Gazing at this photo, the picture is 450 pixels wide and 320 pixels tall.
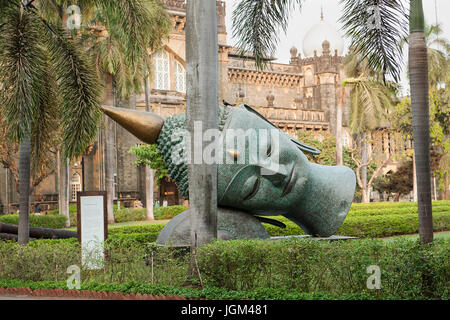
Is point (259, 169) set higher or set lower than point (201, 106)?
lower

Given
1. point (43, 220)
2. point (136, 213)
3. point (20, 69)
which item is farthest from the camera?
point (136, 213)

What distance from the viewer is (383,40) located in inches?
353

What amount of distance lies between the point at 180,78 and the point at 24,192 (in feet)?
106

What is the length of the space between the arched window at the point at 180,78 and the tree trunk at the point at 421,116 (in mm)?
34614

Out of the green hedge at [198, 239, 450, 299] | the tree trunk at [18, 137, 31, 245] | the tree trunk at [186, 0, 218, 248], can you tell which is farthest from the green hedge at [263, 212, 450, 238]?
the green hedge at [198, 239, 450, 299]

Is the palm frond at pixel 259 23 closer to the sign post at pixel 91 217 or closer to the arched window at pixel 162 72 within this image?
the sign post at pixel 91 217

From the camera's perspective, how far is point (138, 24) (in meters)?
11.3

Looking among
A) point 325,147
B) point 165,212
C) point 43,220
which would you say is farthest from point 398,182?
point 43,220

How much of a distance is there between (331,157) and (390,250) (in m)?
36.0

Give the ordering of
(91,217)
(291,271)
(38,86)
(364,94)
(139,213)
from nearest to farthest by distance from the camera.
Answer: (291,271), (91,217), (38,86), (139,213), (364,94)

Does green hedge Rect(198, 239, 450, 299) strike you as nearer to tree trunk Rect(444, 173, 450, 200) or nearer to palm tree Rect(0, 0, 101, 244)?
palm tree Rect(0, 0, 101, 244)

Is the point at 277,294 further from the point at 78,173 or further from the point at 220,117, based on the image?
the point at 78,173

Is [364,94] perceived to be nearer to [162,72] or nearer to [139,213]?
[139,213]
